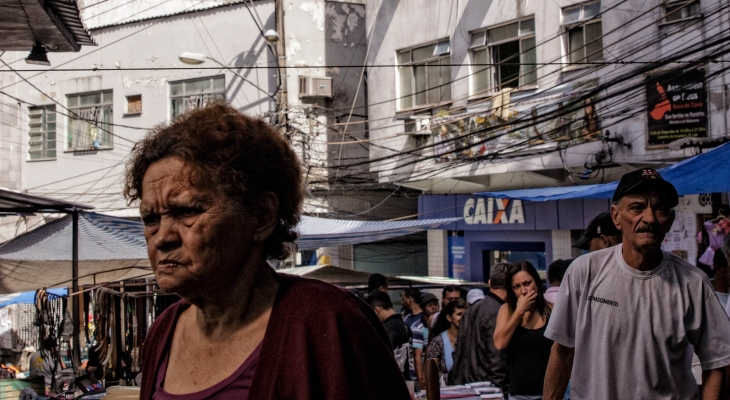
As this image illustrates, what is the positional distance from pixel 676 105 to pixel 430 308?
245 inches

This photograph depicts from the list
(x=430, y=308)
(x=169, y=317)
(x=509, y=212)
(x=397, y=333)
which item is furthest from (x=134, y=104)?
(x=169, y=317)

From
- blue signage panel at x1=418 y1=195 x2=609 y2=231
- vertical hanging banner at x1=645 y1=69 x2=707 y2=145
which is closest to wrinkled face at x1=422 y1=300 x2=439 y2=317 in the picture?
vertical hanging banner at x1=645 y1=69 x2=707 y2=145

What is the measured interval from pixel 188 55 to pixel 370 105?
4.33 meters

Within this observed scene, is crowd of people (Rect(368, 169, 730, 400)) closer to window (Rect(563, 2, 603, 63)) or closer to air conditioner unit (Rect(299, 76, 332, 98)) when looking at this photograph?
window (Rect(563, 2, 603, 63))

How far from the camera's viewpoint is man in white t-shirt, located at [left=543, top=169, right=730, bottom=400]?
3.32m

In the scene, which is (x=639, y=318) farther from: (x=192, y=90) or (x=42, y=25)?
(x=192, y=90)

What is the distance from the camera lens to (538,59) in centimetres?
1583

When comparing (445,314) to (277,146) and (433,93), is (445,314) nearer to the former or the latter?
(277,146)

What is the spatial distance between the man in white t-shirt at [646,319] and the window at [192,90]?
1908 cm

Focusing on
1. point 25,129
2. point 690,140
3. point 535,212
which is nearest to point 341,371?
point 690,140

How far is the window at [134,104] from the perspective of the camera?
23375mm

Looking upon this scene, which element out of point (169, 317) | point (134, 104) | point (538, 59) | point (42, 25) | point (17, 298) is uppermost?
point (134, 104)

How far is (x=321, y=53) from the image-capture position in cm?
2144

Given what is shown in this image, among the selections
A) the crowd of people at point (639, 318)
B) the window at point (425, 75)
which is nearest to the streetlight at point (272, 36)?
the window at point (425, 75)
